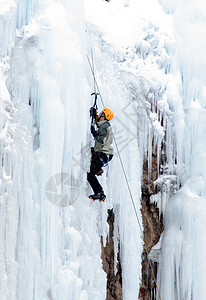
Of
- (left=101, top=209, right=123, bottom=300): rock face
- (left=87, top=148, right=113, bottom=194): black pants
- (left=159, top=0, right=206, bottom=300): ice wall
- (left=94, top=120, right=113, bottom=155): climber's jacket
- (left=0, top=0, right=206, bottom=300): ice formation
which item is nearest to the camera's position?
(left=0, top=0, right=206, bottom=300): ice formation

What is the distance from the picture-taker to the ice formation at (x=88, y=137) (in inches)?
196

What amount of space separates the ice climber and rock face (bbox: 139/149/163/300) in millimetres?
1464

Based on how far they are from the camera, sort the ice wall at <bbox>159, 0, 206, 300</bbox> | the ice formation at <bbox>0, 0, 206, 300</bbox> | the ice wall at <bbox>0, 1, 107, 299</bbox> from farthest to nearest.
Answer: the ice wall at <bbox>159, 0, 206, 300</bbox> → the ice formation at <bbox>0, 0, 206, 300</bbox> → the ice wall at <bbox>0, 1, 107, 299</bbox>

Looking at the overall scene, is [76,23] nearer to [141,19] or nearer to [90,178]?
[141,19]

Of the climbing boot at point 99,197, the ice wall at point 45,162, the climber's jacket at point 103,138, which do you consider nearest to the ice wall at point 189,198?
the ice wall at point 45,162

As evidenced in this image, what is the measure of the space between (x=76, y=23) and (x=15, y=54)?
981mm

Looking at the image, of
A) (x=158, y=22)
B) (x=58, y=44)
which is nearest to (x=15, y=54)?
(x=58, y=44)

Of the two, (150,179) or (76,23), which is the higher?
(76,23)

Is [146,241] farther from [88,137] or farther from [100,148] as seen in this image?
A: [100,148]

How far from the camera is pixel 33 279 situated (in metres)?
4.93

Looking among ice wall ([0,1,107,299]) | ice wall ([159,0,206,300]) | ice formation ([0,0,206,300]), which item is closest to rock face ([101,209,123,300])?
ice formation ([0,0,206,300])

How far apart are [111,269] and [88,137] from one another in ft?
6.39

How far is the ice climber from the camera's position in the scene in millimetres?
5137

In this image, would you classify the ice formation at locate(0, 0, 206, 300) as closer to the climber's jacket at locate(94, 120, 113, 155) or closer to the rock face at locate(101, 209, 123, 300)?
the rock face at locate(101, 209, 123, 300)
